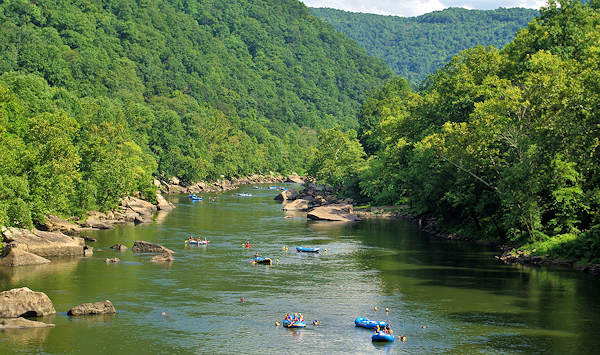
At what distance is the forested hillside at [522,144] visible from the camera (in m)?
74.6

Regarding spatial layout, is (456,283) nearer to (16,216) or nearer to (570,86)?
(570,86)

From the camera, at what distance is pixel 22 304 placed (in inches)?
2060

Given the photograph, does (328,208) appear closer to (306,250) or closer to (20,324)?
(306,250)

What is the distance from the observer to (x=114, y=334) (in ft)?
163

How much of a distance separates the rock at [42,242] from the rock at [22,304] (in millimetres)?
23121

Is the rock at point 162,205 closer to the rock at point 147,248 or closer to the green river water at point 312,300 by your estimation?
the green river water at point 312,300

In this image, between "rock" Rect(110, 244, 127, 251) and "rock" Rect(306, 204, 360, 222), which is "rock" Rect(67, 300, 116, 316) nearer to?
"rock" Rect(110, 244, 127, 251)

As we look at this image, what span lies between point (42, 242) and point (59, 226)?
1467 cm

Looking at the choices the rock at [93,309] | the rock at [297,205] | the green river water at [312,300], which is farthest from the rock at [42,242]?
the rock at [297,205]

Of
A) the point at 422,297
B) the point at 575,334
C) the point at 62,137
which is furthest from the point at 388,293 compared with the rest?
the point at 62,137

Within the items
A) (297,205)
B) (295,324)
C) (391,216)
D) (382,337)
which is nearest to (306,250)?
(295,324)

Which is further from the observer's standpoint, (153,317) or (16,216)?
(16,216)

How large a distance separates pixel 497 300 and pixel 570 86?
27.3 m

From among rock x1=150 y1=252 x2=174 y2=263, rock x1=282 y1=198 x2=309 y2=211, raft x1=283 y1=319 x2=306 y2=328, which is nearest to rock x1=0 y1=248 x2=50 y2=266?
rock x1=150 y1=252 x2=174 y2=263
